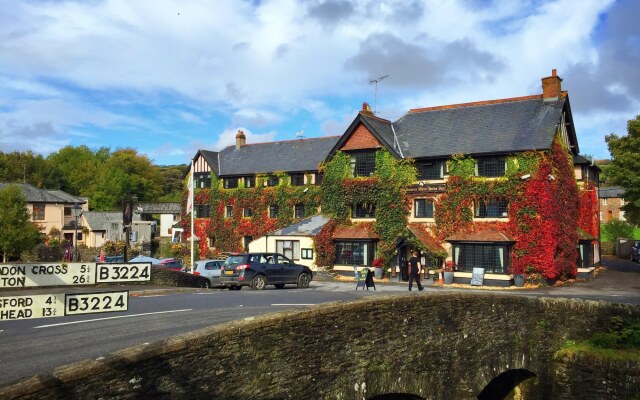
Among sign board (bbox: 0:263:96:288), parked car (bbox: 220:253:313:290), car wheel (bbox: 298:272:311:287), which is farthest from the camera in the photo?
car wheel (bbox: 298:272:311:287)

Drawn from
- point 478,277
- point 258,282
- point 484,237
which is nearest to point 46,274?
point 258,282

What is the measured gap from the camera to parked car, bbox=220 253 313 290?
25734 millimetres

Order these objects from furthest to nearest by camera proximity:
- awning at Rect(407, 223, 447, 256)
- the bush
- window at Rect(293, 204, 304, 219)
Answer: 1. the bush
2. window at Rect(293, 204, 304, 219)
3. awning at Rect(407, 223, 447, 256)

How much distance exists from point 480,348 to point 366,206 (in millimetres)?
22923

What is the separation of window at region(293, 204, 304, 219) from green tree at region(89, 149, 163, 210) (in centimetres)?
4417

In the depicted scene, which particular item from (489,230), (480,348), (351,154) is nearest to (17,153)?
(351,154)

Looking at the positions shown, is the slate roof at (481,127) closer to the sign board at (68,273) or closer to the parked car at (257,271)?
the parked car at (257,271)

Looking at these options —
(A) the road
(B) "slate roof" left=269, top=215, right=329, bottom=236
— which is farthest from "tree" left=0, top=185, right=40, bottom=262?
(A) the road

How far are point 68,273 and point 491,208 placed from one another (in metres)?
30.1

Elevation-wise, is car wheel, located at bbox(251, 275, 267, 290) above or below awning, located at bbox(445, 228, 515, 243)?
below

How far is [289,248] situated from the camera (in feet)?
133

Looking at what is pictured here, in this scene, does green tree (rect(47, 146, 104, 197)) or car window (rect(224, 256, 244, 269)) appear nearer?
car window (rect(224, 256, 244, 269))

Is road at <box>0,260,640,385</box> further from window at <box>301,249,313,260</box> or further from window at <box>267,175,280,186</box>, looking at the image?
window at <box>267,175,280,186</box>

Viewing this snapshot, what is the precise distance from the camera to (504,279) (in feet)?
106
